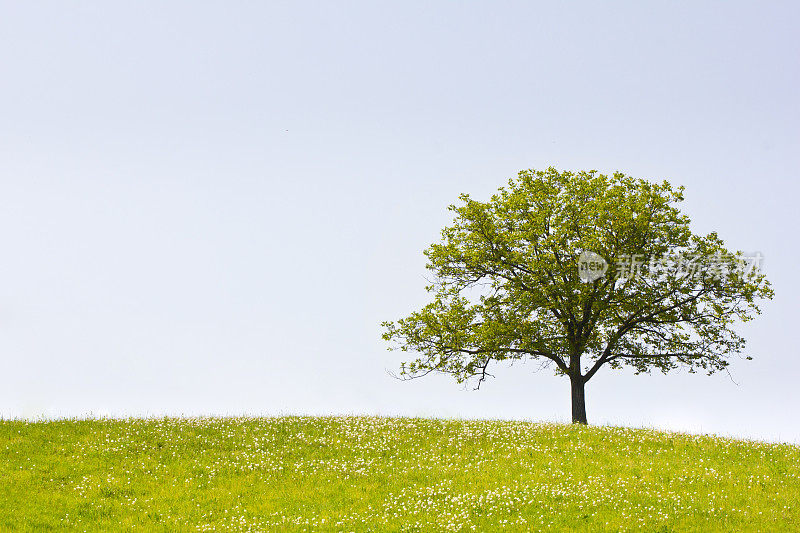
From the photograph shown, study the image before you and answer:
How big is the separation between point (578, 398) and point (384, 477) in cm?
1285

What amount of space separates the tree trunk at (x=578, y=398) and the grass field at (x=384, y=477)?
328cm

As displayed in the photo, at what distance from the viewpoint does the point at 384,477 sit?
23.5 metres

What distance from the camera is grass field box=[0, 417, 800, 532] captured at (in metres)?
19.8

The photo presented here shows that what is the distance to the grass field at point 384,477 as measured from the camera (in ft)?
64.9

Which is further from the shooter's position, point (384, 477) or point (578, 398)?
point (578, 398)

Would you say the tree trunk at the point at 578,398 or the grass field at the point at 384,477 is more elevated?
the tree trunk at the point at 578,398

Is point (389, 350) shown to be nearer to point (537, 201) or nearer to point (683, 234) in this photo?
point (537, 201)

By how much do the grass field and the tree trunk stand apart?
3282mm

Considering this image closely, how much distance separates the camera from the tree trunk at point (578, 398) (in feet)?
107
